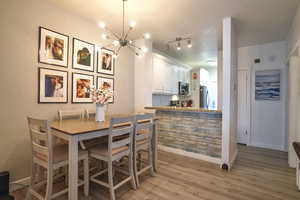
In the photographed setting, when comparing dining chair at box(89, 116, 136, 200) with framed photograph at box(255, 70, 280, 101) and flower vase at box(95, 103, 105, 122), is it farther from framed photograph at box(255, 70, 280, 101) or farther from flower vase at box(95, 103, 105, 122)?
framed photograph at box(255, 70, 280, 101)

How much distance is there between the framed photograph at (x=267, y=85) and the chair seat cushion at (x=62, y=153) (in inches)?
168

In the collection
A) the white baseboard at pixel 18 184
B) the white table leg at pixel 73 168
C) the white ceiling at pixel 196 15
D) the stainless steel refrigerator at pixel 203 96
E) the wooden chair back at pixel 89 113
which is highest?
the white ceiling at pixel 196 15

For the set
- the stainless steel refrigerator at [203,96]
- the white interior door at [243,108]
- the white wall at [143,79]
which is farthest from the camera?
the stainless steel refrigerator at [203,96]

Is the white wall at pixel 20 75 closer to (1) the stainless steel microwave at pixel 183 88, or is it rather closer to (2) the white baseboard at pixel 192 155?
(2) the white baseboard at pixel 192 155

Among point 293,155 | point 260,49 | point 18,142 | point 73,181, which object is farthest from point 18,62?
point 260,49

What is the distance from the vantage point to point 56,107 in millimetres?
2438

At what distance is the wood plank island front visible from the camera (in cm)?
291

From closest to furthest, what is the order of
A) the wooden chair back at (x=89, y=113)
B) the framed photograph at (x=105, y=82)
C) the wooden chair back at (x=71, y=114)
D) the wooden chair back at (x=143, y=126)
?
the wooden chair back at (x=143, y=126) < the wooden chair back at (x=71, y=114) < the wooden chair back at (x=89, y=113) < the framed photograph at (x=105, y=82)

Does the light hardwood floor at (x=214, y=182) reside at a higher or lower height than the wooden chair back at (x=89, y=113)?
lower

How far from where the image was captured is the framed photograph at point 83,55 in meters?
2.67

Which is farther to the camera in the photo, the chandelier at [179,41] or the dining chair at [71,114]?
the chandelier at [179,41]

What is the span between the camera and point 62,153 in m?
1.80

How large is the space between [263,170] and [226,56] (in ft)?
6.79

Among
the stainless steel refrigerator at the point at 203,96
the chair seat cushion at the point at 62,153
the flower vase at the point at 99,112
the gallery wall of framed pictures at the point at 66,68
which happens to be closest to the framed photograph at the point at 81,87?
the gallery wall of framed pictures at the point at 66,68
